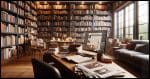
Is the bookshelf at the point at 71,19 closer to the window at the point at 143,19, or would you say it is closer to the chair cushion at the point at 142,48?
the window at the point at 143,19

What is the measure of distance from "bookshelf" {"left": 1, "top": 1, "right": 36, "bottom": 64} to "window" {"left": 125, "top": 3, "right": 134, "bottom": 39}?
422cm

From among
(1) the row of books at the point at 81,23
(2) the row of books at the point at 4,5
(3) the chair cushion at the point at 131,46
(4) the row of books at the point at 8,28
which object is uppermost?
(2) the row of books at the point at 4,5

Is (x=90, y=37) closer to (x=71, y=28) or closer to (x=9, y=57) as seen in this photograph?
(x=9, y=57)

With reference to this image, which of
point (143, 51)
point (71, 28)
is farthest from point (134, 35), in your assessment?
point (71, 28)

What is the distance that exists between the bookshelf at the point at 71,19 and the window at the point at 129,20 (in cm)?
165

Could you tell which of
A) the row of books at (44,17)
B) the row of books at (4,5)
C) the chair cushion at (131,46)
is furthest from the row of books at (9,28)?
the chair cushion at (131,46)

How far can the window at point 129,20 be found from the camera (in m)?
8.59

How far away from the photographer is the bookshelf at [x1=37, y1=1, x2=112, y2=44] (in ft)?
36.2

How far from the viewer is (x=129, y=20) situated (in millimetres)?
8984

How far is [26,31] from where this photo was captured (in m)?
8.98

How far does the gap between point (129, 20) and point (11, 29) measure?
4775 millimetres

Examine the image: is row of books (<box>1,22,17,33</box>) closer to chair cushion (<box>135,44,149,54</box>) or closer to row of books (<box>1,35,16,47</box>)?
row of books (<box>1,35,16,47</box>)

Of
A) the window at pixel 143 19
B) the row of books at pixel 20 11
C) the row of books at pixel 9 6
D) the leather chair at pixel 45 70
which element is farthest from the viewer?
the row of books at pixel 20 11

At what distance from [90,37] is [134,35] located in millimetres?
6030
